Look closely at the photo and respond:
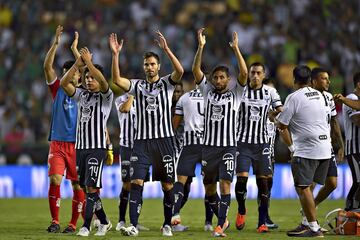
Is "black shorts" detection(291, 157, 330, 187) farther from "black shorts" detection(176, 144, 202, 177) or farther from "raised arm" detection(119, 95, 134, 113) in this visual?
"raised arm" detection(119, 95, 134, 113)

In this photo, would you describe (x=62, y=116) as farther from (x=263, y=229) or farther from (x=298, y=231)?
(x=298, y=231)

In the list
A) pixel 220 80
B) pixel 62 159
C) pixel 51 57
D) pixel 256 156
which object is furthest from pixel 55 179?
pixel 256 156

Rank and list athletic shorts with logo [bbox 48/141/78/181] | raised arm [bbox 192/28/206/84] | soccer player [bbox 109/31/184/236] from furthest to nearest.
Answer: athletic shorts with logo [bbox 48/141/78/181] < soccer player [bbox 109/31/184/236] < raised arm [bbox 192/28/206/84]

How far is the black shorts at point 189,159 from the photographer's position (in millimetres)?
16344

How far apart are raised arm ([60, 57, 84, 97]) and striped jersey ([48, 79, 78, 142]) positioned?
0.74m

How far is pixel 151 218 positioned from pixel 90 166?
13.5 feet

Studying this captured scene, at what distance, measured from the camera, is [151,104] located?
1451 centimetres

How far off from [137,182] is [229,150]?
4.43 ft

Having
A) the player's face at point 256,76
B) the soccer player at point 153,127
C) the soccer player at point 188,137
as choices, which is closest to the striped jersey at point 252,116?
the player's face at point 256,76

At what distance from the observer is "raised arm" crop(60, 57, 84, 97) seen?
48.4 feet

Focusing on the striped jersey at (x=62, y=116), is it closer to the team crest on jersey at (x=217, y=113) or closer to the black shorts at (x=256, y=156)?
the team crest on jersey at (x=217, y=113)

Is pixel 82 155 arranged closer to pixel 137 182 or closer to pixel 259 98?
pixel 137 182

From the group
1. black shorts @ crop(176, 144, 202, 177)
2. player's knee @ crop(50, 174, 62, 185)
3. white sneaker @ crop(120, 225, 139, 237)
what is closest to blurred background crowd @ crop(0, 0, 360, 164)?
black shorts @ crop(176, 144, 202, 177)

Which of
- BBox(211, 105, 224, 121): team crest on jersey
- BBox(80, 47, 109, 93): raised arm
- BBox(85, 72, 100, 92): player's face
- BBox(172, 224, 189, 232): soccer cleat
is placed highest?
BBox(80, 47, 109, 93): raised arm
